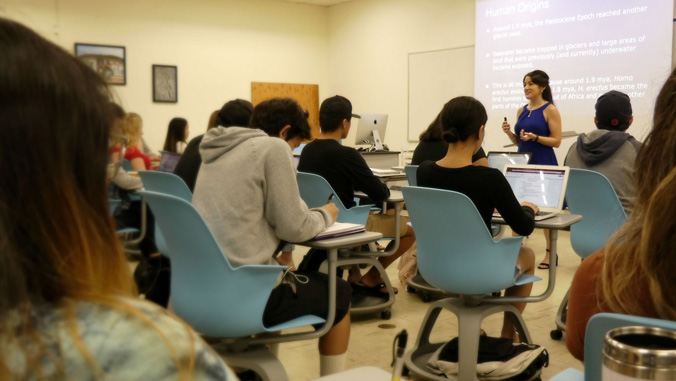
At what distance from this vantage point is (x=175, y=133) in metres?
5.12

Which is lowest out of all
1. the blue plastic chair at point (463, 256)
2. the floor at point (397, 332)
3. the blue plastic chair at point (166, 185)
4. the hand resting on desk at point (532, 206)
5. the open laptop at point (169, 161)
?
the floor at point (397, 332)

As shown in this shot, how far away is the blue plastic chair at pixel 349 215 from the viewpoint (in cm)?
336

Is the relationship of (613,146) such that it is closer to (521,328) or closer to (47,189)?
(521,328)

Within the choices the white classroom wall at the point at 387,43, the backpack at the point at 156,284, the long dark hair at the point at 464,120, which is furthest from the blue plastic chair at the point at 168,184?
the white classroom wall at the point at 387,43

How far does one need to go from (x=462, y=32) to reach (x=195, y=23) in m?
3.64

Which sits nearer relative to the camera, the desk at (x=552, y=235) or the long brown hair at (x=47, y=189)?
the long brown hair at (x=47, y=189)

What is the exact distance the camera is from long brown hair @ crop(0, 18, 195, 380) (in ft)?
1.77

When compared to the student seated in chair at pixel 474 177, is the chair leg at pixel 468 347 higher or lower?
lower

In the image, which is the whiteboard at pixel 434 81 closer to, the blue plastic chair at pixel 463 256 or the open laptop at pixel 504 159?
the open laptop at pixel 504 159

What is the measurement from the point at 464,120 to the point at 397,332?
112cm

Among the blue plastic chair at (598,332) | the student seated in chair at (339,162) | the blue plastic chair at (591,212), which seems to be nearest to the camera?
the blue plastic chair at (598,332)

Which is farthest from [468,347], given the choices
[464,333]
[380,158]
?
[380,158]

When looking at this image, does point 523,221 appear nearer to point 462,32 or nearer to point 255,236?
point 255,236

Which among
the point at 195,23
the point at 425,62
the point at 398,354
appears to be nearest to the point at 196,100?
the point at 195,23
